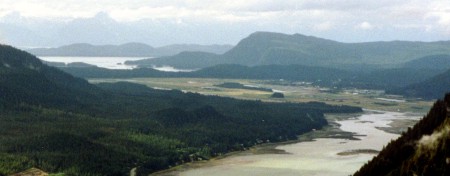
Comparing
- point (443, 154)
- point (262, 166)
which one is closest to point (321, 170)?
point (262, 166)

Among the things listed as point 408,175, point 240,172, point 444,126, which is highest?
Result: point 444,126

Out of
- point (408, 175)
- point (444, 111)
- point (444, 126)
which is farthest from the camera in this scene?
point (444, 111)

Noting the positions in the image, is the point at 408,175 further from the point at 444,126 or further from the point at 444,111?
the point at 444,111

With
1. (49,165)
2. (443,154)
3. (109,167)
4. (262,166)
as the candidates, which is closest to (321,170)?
(262,166)

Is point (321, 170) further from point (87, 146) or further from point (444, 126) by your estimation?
point (444, 126)

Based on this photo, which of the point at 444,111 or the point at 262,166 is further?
the point at 262,166

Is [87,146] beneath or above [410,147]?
beneath

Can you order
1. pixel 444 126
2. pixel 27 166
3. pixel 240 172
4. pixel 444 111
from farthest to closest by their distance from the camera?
1. pixel 240 172
2. pixel 27 166
3. pixel 444 111
4. pixel 444 126
